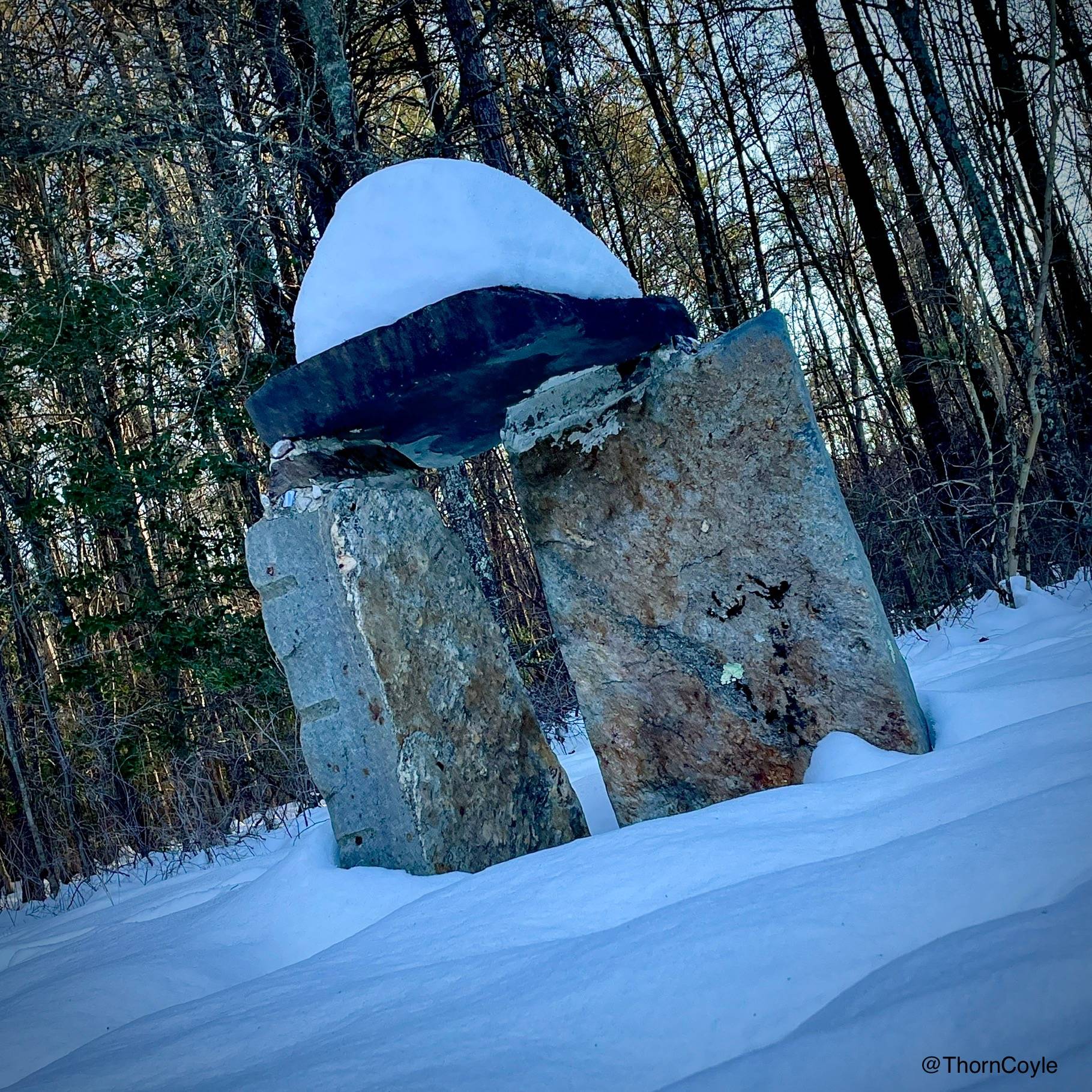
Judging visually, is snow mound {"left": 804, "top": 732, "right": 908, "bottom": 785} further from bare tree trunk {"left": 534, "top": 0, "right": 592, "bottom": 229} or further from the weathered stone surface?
bare tree trunk {"left": 534, "top": 0, "right": 592, "bottom": 229}

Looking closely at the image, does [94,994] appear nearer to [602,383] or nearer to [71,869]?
[602,383]

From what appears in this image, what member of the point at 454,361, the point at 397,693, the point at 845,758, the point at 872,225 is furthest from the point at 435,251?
the point at 872,225

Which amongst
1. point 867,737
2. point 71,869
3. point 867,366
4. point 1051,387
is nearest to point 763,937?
point 867,737

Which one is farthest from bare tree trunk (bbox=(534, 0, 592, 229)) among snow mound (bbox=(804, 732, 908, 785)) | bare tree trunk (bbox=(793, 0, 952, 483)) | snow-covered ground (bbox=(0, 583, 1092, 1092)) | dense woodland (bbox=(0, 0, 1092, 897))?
snow-covered ground (bbox=(0, 583, 1092, 1092))

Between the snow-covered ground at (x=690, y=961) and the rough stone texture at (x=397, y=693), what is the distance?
0.17 metres

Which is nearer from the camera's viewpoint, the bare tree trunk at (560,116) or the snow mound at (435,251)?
the snow mound at (435,251)

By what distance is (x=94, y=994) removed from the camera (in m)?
1.63

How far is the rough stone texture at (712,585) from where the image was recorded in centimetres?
212

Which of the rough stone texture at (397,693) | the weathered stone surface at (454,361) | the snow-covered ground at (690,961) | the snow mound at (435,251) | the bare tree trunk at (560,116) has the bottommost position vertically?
the snow-covered ground at (690,961)

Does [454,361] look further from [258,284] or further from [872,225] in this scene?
[872,225]

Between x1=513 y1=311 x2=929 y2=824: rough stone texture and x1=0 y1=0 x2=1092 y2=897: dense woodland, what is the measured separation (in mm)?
2117

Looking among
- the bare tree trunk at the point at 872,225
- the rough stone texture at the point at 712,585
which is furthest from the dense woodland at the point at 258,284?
the rough stone texture at the point at 712,585

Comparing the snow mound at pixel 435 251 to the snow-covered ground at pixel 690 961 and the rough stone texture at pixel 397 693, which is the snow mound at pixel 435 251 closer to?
the rough stone texture at pixel 397 693

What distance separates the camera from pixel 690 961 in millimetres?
1113
